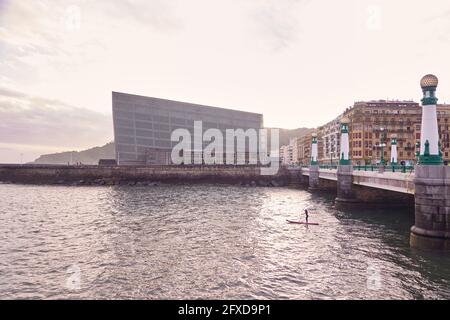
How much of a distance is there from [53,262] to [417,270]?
19.8m

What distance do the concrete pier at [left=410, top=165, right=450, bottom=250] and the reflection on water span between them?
924mm

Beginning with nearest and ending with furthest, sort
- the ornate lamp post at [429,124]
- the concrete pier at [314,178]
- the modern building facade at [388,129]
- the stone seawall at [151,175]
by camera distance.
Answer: the ornate lamp post at [429,124], the concrete pier at [314,178], the stone seawall at [151,175], the modern building facade at [388,129]

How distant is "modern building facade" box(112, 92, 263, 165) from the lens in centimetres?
11881

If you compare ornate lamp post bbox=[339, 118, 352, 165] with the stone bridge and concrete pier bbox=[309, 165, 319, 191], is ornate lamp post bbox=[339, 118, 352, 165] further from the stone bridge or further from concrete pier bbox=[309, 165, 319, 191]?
concrete pier bbox=[309, 165, 319, 191]

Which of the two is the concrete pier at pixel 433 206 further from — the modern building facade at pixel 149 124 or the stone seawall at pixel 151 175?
the modern building facade at pixel 149 124

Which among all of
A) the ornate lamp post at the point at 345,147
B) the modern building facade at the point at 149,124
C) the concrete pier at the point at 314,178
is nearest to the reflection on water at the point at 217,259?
the ornate lamp post at the point at 345,147

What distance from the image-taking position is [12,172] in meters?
94.8

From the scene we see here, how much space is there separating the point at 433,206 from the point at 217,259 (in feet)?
42.3

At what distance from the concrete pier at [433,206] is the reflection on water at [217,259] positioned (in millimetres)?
924

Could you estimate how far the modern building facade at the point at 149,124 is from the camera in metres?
119

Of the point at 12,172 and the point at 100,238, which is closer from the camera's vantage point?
the point at 100,238

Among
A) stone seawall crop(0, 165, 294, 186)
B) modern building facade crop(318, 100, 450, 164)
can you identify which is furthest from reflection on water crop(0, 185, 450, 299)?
modern building facade crop(318, 100, 450, 164)
